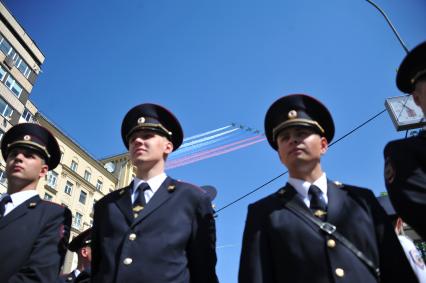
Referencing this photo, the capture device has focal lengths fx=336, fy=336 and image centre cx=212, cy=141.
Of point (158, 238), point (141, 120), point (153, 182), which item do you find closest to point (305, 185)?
point (158, 238)

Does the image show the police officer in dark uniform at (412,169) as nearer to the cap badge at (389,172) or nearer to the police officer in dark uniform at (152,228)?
the cap badge at (389,172)

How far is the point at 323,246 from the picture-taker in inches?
93.3

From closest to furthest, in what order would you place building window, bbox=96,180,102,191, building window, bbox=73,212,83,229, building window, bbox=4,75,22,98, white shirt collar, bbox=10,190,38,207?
white shirt collar, bbox=10,190,38,207 → building window, bbox=4,75,22,98 → building window, bbox=73,212,83,229 → building window, bbox=96,180,102,191

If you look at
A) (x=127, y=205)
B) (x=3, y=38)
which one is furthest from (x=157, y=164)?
(x=3, y=38)

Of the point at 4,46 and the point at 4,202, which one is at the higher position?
the point at 4,46

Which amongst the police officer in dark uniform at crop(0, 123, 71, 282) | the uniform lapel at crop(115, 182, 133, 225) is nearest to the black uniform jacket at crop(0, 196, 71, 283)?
the police officer in dark uniform at crop(0, 123, 71, 282)

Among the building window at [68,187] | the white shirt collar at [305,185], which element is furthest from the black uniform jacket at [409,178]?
the building window at [68,187]

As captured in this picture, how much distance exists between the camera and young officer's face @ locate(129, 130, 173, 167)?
3385 millimetres

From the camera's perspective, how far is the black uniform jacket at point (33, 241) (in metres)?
2.94

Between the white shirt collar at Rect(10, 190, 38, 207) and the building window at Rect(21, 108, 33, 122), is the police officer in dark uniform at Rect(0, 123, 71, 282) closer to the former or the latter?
the white shirt collar at Rect(10, 190, 38, 207)

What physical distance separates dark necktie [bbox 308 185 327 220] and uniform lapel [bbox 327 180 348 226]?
0.05 m

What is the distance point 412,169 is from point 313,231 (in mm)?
808

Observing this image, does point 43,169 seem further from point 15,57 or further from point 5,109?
point 15,57

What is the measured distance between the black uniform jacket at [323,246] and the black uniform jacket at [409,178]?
248 mm
